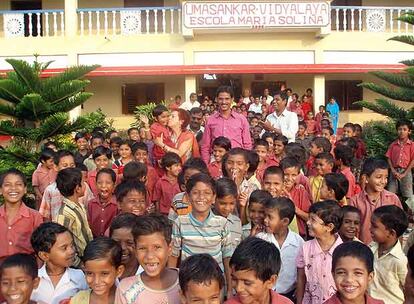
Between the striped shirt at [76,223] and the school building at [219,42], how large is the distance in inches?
409

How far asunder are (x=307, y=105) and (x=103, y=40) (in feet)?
19.1

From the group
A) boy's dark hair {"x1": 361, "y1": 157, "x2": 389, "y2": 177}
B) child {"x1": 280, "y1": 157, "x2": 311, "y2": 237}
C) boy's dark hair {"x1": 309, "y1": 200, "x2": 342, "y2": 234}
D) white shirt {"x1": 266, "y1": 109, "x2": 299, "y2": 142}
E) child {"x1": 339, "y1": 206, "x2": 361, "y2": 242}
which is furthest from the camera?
white shirt {"x1": 266, "y1": 109, "x2": 299, "y2": 142}

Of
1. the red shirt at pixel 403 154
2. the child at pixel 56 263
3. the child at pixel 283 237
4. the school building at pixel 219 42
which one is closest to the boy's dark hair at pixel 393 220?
the child at pixel 283 237

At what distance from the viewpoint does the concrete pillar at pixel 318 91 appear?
14859 mm

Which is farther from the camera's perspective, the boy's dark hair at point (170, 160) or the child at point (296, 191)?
the boy's dark hair at point (170, 160)

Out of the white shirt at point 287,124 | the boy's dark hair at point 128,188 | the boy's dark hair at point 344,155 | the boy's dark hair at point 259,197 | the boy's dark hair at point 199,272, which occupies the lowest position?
the boy's dark hair at point 199,272

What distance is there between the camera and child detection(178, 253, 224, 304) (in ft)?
8.43

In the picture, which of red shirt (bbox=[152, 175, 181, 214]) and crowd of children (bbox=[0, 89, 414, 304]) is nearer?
crowd of children (bbox=[0, 89, 414, 304])

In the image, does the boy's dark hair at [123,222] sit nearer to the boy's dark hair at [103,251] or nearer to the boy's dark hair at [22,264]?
the boy's dark hair at [103,251]

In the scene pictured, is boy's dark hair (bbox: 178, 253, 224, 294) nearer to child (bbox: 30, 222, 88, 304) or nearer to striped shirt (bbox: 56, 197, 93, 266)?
child (bbox: 30, 222, 88, 304)

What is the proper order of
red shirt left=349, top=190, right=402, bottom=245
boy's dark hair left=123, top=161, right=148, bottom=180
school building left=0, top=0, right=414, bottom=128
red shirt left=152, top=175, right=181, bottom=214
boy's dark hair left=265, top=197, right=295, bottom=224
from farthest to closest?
school building left=0, top=0, right=414, bottom=128 < red shirt left=152, top=175, right=181, bottom=214 < boy's dark hair left=123, top=161, right=148, bottom=180 < red shirt left=349, top=190, right=402, bottom=245 < boy's dark hair left=265, top=197, right=295, bottom=224

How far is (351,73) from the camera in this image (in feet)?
51.4

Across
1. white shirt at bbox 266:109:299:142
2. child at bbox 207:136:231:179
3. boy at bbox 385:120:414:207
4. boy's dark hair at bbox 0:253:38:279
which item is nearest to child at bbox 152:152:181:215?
child at bbox 207:136:231:179

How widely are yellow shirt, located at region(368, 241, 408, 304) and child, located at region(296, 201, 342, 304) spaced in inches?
10.7
